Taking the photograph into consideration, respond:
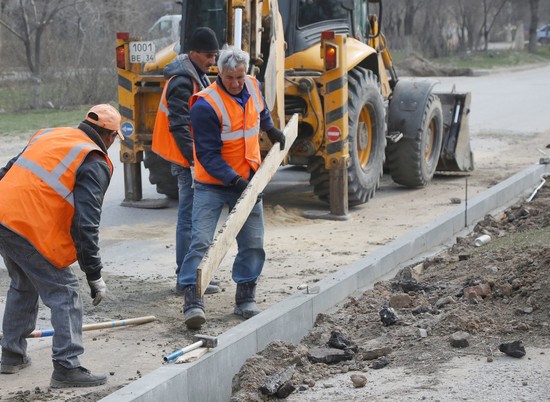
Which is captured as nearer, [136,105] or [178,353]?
[178,353]

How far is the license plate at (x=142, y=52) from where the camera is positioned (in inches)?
449

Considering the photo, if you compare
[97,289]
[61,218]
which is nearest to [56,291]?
[97,289]

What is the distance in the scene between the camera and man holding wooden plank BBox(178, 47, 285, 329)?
7.01 m

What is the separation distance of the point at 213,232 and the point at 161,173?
503 cm

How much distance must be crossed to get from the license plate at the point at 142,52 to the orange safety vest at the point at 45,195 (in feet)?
18.8

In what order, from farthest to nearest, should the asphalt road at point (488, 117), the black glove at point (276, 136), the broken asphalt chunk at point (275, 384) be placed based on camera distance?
the asphalt road at point (488, 117) < the black glove at point (276, 136) < the broken asphalt chunk at point (275, 384)

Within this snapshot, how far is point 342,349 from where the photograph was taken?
6496 millimetres

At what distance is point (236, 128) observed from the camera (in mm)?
7141

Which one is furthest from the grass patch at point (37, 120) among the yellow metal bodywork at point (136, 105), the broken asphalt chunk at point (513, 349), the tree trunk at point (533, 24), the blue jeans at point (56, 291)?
the tree trunk at point (533, 24)

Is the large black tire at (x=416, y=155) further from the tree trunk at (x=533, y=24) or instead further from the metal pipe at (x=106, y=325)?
the tree trunk at (x=533, y=24)

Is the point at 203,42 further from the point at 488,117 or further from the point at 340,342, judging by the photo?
the point at 488,117

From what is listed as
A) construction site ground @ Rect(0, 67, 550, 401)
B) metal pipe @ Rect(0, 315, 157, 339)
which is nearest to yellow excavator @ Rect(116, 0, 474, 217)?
construction site ground @ Rect(0, 67, 550, 401)

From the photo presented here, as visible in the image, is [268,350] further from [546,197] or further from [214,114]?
[546,197]

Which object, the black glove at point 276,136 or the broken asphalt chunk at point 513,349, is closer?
the broken asphalt chunk at point 513,349
